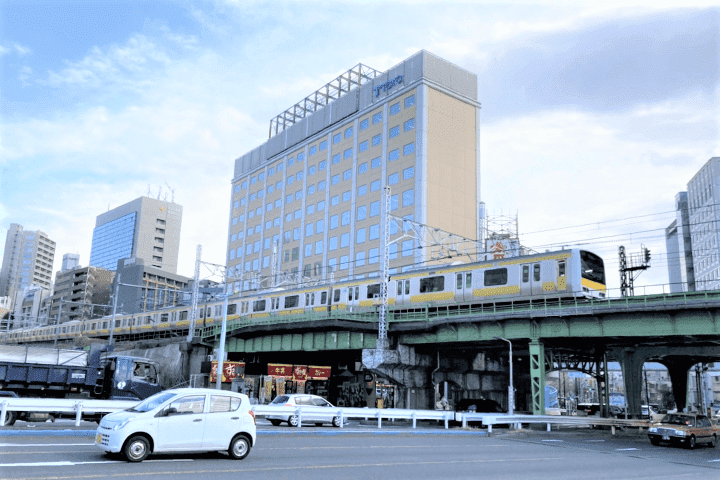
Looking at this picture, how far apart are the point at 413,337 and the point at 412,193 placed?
36.1 meters

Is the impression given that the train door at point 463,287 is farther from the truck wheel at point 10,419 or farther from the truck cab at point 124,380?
the truck wheel at point 10,419

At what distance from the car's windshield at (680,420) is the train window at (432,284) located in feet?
56.8

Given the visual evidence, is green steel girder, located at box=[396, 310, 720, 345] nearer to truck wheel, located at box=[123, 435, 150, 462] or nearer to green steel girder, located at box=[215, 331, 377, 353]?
green steel girder, located at box=[215, 331, 377, 353]

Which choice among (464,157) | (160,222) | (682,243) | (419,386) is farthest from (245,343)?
(160,222)

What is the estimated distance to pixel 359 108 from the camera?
90.8m

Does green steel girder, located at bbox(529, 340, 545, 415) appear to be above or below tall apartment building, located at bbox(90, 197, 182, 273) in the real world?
below

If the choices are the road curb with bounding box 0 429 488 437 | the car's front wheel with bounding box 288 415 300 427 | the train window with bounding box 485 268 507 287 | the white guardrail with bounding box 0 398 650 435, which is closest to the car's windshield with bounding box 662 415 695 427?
the white guardrail with bounding box 0 398 650 435

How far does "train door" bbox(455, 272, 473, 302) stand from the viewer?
136 feet

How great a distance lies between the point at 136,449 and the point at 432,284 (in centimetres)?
3225

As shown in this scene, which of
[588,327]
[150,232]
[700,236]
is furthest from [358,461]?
[150,232]

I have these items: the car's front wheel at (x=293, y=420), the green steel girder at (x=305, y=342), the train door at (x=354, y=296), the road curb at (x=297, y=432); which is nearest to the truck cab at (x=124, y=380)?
the car's front wheel at (x=293, y=420)

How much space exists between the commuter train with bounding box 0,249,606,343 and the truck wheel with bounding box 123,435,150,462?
28234mm

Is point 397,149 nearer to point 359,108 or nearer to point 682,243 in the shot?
point 359,108

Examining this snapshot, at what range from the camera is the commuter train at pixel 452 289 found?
36969mm
